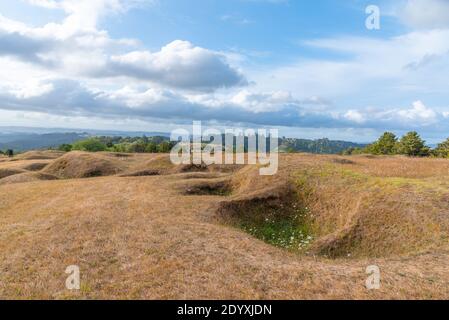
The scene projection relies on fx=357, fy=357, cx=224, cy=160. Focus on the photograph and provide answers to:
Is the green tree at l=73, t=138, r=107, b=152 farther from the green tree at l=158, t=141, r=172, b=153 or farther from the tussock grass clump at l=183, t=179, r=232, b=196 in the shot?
the tussock grass clump at l=183, t=179, r=232, b=196

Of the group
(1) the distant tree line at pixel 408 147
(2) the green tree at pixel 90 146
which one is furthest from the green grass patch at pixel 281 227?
(2) the green tree at pixel 90 146

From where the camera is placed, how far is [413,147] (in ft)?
367

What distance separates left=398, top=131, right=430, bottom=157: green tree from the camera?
112 metres

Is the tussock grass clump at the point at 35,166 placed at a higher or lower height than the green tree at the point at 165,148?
lower

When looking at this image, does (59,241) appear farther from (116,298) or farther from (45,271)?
(116,298)

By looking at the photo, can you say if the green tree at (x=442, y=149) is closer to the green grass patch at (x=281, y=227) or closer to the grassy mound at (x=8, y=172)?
the green grass patch at (x=281, y=227)

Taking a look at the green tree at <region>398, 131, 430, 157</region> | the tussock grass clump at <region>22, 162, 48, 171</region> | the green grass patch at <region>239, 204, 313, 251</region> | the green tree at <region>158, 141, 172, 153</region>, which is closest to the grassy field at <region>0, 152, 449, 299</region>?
the green grass patch at <region>239, 204, 313, 251</region>

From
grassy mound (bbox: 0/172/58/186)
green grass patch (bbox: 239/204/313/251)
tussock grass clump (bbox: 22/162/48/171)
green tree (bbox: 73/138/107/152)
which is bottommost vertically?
green grass patch (bbox: 239/204/313/251)

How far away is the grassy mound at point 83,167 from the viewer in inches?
2189

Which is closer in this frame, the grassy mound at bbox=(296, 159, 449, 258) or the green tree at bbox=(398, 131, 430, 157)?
the grassy mound at bbox=(296, 159, 449, 258)

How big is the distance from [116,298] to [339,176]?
21747 mm

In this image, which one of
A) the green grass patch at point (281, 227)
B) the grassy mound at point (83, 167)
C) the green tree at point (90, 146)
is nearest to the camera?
the green grass patch at point (281, 227)
